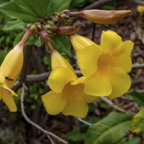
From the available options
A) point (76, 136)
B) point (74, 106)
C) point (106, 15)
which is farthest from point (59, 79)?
point (76, 136)

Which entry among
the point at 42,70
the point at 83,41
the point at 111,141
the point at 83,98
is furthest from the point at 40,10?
the point at 42,70

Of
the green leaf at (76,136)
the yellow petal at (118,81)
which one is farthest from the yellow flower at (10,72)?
the green leaf at (76,136)

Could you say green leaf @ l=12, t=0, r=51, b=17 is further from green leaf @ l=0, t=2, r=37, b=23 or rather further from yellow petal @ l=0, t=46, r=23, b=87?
yellow petal @ l=0, t=46, r=23, b=87

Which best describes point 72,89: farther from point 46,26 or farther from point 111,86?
point 46,26

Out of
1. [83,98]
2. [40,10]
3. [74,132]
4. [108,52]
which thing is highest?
[40,10]

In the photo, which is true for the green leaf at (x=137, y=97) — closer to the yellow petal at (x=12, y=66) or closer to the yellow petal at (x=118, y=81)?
the yellow petal at (x=118, y=81)

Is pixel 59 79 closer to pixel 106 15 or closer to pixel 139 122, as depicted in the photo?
pixel 106 15

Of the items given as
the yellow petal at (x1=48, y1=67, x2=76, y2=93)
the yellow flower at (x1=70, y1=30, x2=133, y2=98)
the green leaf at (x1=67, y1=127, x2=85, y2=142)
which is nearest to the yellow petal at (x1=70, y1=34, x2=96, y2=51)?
the yellow flower at (x1=70, y1=30, x2=133, y2=98)
